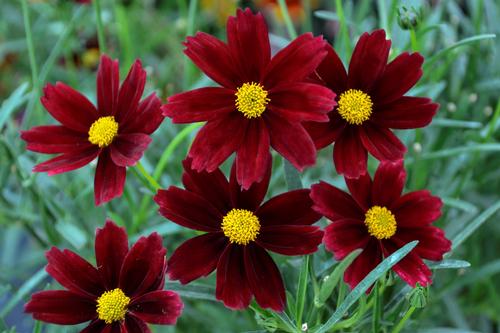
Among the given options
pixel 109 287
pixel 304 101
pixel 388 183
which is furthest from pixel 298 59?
pixel 109 287

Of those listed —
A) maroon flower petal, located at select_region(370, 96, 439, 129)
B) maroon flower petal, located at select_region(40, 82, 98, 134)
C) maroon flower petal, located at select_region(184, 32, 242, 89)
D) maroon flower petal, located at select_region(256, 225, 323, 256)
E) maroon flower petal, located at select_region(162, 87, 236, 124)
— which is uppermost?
maroon flower petal, located at select_region(40, 82, 98, 134)

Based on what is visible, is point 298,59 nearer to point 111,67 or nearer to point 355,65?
point 355,65

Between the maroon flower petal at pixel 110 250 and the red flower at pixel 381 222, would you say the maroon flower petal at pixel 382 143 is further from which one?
the maroon flower petal at pixel 110 250

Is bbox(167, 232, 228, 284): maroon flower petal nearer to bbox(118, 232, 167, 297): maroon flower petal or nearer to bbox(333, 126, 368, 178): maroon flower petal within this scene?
bbox(118, 232, 167, 297): maroon flower petal

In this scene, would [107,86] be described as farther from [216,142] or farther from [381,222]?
[381,222]

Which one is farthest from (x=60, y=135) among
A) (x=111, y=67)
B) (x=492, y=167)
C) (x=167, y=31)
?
(x=167, y=31)

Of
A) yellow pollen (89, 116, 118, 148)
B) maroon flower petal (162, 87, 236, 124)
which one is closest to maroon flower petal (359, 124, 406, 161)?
maroon flower petal (162, 87, 236, 124)

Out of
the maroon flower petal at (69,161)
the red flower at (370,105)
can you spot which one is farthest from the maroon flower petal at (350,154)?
the maroon flower petal at (69,161)
